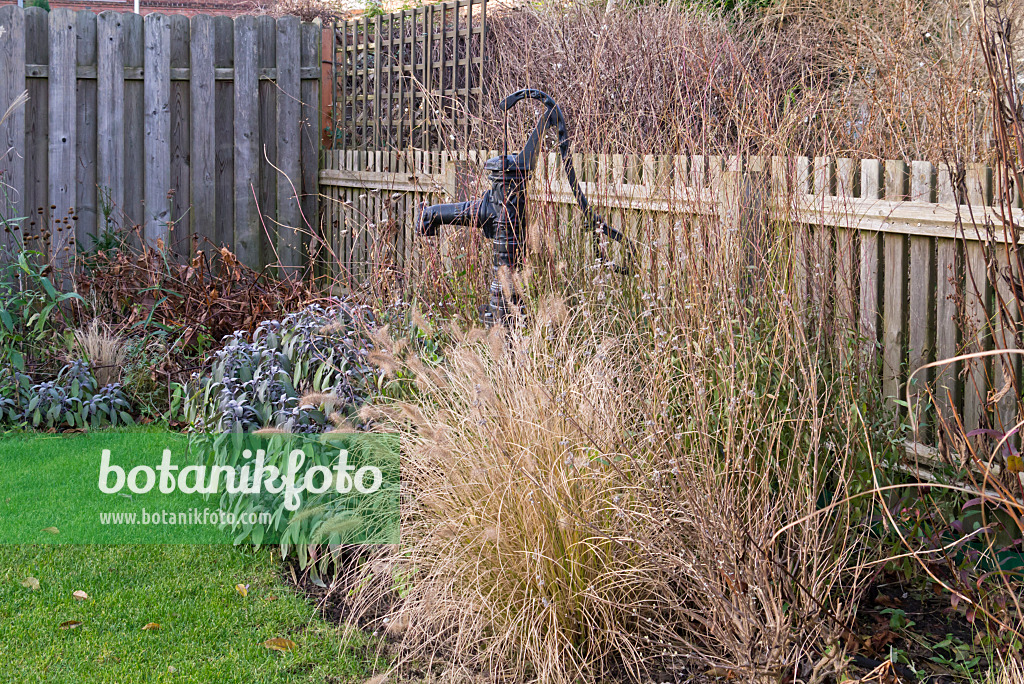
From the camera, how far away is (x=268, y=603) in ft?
10.6

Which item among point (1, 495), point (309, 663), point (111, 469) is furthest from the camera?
point (111, 469)

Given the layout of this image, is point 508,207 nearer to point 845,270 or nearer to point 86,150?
point 845,270

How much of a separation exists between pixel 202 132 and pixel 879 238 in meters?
5.35

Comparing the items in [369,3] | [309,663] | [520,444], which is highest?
[369,3]

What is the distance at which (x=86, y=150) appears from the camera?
716 centimetres

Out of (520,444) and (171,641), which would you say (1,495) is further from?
(520,444)

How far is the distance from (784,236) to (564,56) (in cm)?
513

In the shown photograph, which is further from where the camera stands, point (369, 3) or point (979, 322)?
point (369, 3)

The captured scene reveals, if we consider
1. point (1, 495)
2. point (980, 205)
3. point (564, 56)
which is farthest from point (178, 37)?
point (980, 205)

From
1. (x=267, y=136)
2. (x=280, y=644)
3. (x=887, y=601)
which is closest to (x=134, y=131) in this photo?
(x=267, y=136)

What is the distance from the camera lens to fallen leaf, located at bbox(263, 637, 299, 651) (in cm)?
294

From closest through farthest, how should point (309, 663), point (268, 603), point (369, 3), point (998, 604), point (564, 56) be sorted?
point (998, 604) < point (309, 663) < point (268, 603) < point (564, 56) < point (369, 3)

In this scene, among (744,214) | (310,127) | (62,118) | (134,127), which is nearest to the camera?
(744,214)

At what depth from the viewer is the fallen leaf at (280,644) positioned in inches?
116
